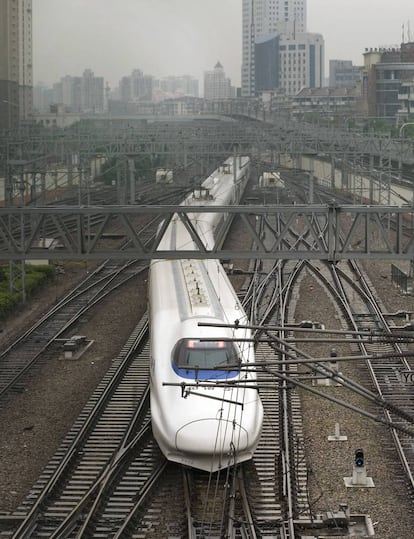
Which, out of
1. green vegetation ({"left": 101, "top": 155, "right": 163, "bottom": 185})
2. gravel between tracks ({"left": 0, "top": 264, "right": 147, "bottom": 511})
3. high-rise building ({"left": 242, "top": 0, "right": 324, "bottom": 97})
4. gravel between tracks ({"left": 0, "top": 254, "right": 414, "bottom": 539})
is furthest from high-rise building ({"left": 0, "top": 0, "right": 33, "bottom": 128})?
high-rise building ({"left": 242, "top": 0, "right": 324, "bottom": 97})

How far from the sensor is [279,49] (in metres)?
34.5

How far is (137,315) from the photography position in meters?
13.3

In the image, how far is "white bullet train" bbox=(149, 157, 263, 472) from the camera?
6.34 m

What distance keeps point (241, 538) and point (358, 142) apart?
16720mm

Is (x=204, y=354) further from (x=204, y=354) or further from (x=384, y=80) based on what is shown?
(x=384, y=80)

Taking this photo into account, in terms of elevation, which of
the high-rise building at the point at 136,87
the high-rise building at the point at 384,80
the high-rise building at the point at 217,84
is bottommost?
the high-rise building at the point at 136,87

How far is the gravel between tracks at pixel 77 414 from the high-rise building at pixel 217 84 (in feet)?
29.4

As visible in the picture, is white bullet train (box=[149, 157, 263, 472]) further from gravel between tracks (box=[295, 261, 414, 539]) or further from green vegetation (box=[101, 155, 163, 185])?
green vegetation (box=[101, 155, 163, 185])

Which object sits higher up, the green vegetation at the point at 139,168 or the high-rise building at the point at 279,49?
the high-rise building at the point at 279,49

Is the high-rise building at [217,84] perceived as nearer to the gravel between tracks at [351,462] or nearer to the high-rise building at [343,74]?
the high-rise building at [343,74]

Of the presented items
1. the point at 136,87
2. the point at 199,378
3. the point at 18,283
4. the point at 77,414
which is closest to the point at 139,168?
the point at 136,87

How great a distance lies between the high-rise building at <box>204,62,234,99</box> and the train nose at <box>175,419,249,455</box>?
14.2m

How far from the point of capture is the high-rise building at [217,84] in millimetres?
20141

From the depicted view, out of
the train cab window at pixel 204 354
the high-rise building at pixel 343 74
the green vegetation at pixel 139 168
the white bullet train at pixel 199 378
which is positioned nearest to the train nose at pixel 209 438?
the white bullet train at pixel 199 378
